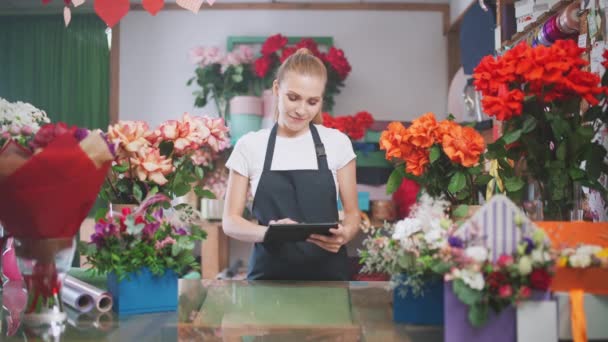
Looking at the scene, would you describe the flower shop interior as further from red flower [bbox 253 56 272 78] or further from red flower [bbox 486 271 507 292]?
red flower [bbox 253 56 272 78]

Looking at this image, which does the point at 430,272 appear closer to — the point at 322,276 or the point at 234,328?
→ the point at 234,328

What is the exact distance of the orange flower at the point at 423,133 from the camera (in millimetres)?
1503

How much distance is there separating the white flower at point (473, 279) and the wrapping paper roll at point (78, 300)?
31.8 inches

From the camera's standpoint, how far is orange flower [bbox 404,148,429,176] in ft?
5.04

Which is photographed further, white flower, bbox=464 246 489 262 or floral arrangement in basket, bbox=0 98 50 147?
floral arrangement in basket, bbox=0 98 50 147

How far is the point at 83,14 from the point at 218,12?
3.78 ft

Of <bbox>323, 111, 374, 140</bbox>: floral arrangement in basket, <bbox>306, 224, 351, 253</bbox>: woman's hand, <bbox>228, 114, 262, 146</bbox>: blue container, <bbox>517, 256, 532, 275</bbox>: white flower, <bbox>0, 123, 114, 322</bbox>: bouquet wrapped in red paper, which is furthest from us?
<bbox>228, 114, 262, 146</bbox>: blue container

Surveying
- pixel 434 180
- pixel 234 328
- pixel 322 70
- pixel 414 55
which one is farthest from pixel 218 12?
pixel 234 328

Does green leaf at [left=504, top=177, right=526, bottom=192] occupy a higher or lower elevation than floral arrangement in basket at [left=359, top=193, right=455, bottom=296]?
higher

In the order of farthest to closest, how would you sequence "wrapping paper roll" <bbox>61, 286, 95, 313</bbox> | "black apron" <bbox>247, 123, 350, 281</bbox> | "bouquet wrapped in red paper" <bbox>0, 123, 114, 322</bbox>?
"black apron" <bbox>247, 123, 350, 281</bbox> → "wrapping paper roll" <bbox>61, 286, 95, 313</bbox> → "bouquet wrapped in red paper" <bbox>0, 123, 114, 322</bbox>

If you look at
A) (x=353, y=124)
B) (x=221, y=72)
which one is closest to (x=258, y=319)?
(x=353, y=124)

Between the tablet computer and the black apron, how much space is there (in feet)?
1.02

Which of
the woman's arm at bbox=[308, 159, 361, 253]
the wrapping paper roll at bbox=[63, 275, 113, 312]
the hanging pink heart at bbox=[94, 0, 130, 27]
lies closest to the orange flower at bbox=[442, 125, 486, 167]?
the woman's arm at bbox=[308, 159, 361, 253]

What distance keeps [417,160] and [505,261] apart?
2.00 ft
